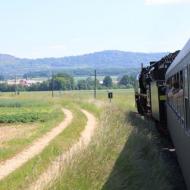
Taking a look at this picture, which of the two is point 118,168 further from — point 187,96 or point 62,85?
point 62,85

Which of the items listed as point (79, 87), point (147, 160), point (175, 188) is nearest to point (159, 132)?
point (147, 160)

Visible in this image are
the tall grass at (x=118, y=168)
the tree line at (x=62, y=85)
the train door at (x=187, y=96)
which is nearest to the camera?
the train door at (x=187, y=96)

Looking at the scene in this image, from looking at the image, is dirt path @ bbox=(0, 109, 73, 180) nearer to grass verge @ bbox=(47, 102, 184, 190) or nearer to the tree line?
grass verge @ bbox=(47, 102, 184, 190)

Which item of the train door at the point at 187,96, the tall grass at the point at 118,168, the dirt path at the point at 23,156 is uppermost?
the train door at the point at 187,96

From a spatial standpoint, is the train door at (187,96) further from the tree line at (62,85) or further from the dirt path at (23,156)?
the tree line at (62,85)

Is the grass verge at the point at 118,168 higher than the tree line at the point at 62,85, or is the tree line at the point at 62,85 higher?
the tree line at the point at 62,85

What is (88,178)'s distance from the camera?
11250 mm

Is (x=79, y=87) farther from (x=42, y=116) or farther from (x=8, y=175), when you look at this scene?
(x=8, y=175)

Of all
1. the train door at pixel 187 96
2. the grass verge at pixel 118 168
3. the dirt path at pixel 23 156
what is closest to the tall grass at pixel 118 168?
the grass verge at pixel 118 168

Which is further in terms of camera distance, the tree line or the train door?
the tree line

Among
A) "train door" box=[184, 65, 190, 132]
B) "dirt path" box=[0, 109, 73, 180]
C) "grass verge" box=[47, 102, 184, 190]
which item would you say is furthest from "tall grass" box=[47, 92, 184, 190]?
"dirt path" box=[0, 109, 73, 180]

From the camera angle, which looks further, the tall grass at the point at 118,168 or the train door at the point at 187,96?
the tall grass at the point at 118,168

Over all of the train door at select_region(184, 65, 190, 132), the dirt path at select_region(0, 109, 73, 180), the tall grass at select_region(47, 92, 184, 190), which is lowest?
the dirt path at select_region(0, 109, 73, 180)

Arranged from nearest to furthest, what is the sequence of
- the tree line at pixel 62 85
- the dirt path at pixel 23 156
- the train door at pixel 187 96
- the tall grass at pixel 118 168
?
the train door at pixel 187 96 < the tall grass at pixel 118 168 < the dirt path at pixel 23 156 < the tree line at pixel 62 85
